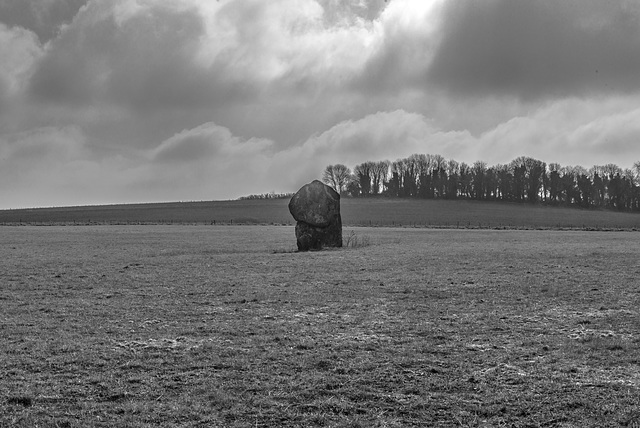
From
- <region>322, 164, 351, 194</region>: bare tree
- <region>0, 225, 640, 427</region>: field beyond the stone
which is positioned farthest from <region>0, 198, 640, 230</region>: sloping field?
<region>0, 225, 640, 427</region>: field beyond the stone

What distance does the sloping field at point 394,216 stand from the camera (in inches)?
3253

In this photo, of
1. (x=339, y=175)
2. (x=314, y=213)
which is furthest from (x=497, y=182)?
(x=314, y=213)

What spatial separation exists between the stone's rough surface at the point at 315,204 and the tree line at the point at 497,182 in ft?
321

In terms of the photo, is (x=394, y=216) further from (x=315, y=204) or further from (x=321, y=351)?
(x=321, y=351)

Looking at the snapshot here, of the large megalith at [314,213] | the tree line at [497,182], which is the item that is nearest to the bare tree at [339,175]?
the tree line at [497,182]

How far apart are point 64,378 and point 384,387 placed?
13.5 feet

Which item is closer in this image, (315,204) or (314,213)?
(315,204)

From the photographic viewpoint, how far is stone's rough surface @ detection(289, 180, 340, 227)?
28875 mm

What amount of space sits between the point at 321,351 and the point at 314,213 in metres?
20.8

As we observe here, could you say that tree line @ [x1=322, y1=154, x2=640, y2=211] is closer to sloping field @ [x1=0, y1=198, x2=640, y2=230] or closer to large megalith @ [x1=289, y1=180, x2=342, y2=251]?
sloping field @ [x1=0, y1=198, x2=640, y2=230]

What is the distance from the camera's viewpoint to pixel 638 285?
1519 cm

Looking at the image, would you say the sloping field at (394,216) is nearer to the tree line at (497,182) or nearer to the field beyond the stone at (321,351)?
the tree line at (497,182)

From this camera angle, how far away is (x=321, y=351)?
851 centimetres

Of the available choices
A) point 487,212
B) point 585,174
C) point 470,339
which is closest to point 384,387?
point 470,339
